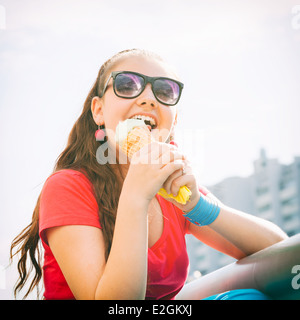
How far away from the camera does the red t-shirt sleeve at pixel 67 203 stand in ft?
5.10

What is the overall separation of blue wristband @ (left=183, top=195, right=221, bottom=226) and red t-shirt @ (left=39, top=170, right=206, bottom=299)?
26 cm

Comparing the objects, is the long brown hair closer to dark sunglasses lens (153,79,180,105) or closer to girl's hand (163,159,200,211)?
dark sunglasses lens (153,79,180,105)

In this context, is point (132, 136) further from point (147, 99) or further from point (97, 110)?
point (97, 110)

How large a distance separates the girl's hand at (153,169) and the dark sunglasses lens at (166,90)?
1.98ft

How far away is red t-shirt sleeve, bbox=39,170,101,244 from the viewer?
61.2 inches

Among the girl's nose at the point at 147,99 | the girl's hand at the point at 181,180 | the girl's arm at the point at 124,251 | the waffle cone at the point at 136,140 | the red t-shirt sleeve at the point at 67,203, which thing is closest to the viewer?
the girl's arm at the point at 124,251

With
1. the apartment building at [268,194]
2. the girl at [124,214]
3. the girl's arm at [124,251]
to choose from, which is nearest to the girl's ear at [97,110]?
the girl at [124,214]

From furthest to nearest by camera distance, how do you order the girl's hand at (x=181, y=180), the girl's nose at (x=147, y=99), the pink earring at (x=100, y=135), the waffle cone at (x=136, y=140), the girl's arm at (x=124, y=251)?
the pink earring at (x=100, y=135) → the girl's nose at (x=147, y=99) → the waffle cone at (x=136, y=140) → the girl's hand at (x=181, y=180) → the girl's arm at (x=124, y=251)

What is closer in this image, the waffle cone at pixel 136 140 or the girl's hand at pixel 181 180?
the girl's hand at pixel 181 180

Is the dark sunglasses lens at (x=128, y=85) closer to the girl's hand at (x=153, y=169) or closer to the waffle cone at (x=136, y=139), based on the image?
the waffle cone at (x=136, y=139)

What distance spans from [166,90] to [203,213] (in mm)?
694

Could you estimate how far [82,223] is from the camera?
5.08 ft

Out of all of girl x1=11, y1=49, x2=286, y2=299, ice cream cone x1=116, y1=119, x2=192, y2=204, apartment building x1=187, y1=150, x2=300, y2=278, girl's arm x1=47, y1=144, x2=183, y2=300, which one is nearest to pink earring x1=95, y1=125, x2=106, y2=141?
girl x1=11, y1=49, x2=286, y2=299

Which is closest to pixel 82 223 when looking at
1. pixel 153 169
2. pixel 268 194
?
pixel 153 169
